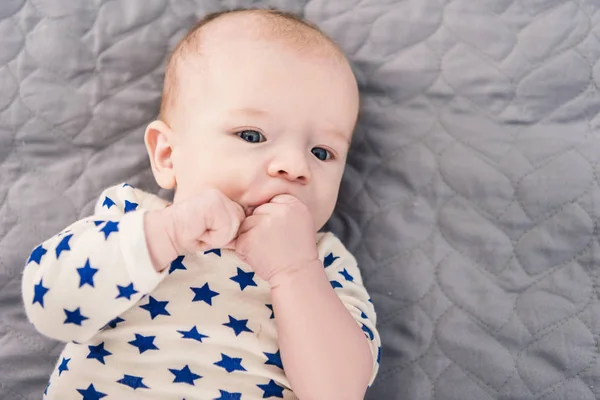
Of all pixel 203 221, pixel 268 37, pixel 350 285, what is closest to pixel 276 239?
pixel 203 221

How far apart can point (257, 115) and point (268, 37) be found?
13cm

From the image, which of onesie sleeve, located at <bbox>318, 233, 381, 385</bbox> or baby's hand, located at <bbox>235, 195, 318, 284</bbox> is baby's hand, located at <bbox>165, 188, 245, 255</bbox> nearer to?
baby's hand, located at <bbox>235, 195, 318, 284</bbox>

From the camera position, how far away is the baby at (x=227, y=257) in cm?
83

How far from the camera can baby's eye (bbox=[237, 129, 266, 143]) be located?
0.92m

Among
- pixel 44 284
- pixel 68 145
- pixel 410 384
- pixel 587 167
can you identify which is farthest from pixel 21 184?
pixel 587 167

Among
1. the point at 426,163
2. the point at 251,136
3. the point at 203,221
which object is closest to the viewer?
the point at 203,221

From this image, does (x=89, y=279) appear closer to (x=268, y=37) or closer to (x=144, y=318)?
(x=144, y=318)

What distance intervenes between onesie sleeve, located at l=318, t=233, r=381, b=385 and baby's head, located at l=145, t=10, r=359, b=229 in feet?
0.27

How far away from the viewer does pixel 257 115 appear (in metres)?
0.91

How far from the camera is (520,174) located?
1.08m

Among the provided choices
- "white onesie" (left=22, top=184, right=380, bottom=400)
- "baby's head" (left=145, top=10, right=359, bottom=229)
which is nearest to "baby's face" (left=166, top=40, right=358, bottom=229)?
"baby's head" (left=145, top=10, right=359, bottom=229)

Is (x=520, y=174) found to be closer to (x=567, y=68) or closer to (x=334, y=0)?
(x=567, y=68)

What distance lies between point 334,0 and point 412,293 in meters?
0.55

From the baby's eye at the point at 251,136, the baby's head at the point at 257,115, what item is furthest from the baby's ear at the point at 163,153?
the baby's eye at the point at 251,136
